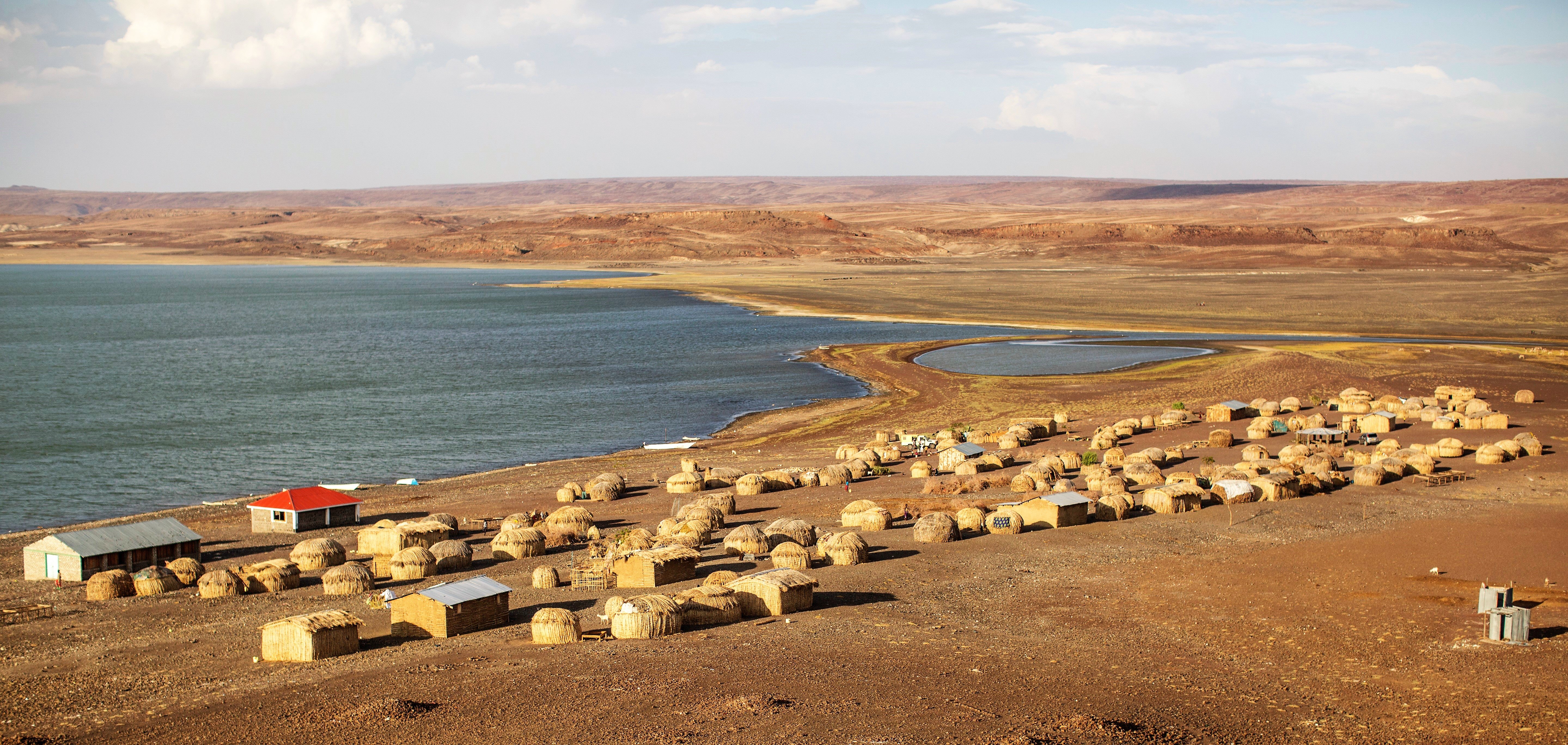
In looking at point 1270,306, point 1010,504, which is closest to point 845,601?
point 1010,504

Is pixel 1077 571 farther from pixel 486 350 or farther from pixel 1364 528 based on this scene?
pixel 486 350

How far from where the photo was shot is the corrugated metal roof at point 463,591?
27.9 metres

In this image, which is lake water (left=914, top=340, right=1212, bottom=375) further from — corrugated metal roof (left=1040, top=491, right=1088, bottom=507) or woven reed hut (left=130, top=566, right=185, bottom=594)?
woven reed hut (left=130, top=566, right=185, bottom=594)

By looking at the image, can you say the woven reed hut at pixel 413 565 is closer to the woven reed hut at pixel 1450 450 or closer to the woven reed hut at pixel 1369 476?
the woven reed hut at pixel 1369 476

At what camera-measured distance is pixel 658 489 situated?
48.5m

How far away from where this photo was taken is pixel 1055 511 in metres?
38.2

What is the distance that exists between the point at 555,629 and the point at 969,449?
2764 centimetres

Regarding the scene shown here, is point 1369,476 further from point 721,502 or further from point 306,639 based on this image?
point 306,639

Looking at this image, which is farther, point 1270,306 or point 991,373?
point 1270,306

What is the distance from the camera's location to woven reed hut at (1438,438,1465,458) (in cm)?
4841

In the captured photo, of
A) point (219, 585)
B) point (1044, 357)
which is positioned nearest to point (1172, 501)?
point (219, 585)

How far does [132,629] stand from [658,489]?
22329mm

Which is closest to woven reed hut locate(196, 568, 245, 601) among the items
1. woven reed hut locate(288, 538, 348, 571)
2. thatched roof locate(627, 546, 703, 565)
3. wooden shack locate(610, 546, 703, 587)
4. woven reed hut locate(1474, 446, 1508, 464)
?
woven reed hut locate(288, 538, 348, 571)

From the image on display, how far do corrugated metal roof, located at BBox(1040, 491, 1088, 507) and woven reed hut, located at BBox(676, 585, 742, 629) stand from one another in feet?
45.8
